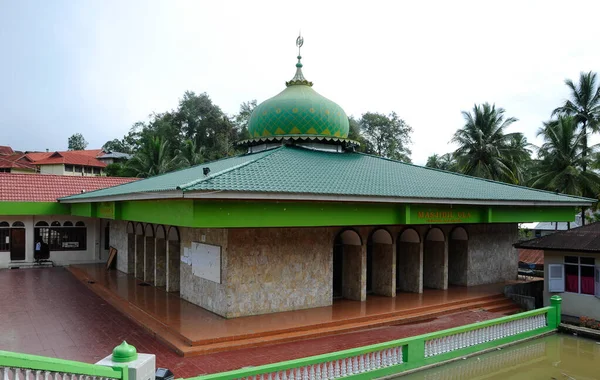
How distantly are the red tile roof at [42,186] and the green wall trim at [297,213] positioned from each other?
760 cm

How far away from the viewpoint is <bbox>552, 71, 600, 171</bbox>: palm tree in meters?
28.1

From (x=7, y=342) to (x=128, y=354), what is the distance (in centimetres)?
637

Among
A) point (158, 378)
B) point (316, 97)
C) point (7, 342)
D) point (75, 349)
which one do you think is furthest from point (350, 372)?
point (316, 97)

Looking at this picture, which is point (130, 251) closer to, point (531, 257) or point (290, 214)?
point (290, 214)

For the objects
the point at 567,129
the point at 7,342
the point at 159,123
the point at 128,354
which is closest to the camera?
the point at 128,354

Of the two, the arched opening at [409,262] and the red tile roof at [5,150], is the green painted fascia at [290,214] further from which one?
the red tile roof at [5,150]

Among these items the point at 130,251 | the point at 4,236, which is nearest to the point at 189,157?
the point at 4,236

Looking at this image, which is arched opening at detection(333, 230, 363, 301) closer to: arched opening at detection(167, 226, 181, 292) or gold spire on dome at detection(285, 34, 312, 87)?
arched opening at detection(167, 226, 181, 292)

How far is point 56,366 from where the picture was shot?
455 cm

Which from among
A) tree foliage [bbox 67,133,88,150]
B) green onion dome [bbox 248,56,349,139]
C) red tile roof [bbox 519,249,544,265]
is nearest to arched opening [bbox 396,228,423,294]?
green onion dome [bbox 248,56,349,139]

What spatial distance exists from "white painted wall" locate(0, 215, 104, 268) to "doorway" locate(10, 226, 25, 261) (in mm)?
172

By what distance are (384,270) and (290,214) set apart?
17.8 feet

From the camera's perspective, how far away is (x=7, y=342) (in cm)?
995

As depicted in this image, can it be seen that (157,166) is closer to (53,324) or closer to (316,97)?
(316,97)
